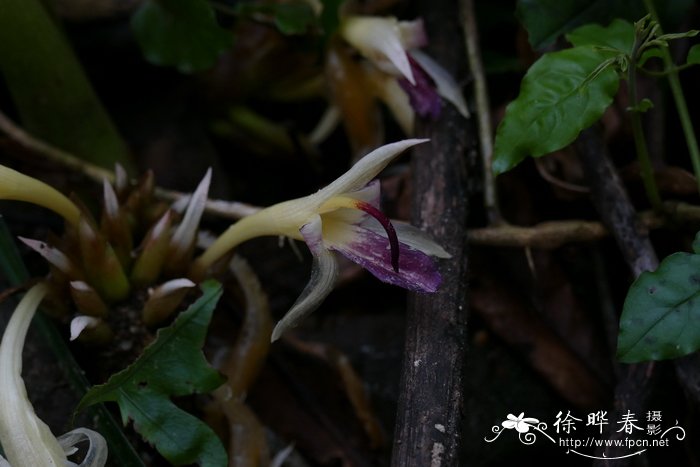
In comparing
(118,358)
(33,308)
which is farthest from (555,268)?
(33,308)

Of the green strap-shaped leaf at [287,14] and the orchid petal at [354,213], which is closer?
the orchid petal at [354,213]

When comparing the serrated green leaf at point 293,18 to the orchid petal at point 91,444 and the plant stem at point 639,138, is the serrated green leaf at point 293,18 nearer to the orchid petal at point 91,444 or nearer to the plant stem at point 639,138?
the plant stem at point 639,138

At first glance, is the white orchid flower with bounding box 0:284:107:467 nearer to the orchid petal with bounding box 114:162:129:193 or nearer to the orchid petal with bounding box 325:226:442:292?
the orchid petal with bounding box 114:162:129:193

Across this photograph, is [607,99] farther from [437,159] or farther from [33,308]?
[33,308]

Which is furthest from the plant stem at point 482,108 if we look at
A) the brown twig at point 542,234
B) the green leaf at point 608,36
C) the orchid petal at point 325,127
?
the orchid petal at point 325,127

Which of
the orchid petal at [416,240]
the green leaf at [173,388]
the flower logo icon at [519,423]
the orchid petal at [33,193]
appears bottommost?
the green leaf at [173,388]

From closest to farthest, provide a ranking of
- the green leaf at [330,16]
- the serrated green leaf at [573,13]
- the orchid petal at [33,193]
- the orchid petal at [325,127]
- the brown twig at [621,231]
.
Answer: the orchid petal at [33,193]
the brown twig at [621,231]
the serrated green leaf at [573,13]
the green leaf at [330,16]
the orchid petal at [325,127]

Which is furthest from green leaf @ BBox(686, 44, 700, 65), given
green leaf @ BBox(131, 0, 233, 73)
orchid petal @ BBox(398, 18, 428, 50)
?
green leaf @ BBox(131, 0, 233, 73)
